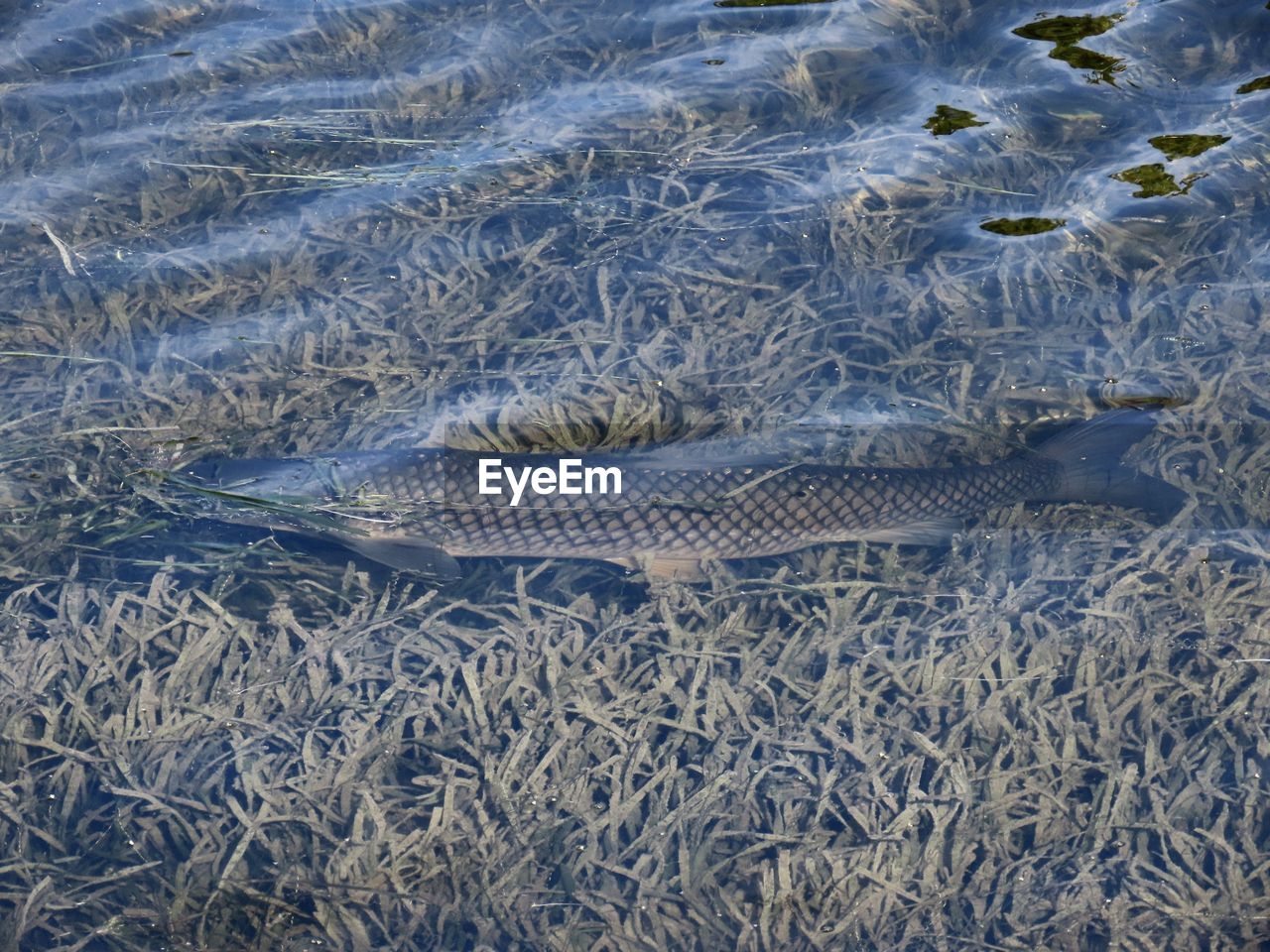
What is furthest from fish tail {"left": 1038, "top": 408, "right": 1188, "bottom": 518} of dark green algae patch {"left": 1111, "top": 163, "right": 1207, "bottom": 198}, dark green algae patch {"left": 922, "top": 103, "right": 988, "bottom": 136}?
dark green algae patch {"left": 922, "top": 103, "right": 988, "bottom": 136}

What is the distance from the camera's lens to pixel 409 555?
14.1 feet

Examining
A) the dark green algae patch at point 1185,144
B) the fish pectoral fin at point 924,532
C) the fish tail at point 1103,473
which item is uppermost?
the dark green algae patch at point 1185,144

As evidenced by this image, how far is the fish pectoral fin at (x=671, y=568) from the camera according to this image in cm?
426

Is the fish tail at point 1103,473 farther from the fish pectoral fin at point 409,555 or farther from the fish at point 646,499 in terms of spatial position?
the fish pectoral fin at point 409,555

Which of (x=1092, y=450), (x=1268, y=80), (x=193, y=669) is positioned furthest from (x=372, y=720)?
(x=1268, y=80)

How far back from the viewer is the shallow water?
3.46 metres

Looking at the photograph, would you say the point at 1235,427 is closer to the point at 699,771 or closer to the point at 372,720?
the point at 699,771

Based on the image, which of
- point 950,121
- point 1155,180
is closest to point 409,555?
point 950,121

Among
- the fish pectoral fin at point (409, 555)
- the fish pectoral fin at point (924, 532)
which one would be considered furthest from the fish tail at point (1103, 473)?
the fish pectoral fin at point (409, 555)

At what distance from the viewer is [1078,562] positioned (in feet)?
13.7

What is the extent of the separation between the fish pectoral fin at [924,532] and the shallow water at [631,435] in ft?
0.19

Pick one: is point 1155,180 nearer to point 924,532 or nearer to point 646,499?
point 924,532

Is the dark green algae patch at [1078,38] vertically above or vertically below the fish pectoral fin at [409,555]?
above

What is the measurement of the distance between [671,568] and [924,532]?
98 centimetres
